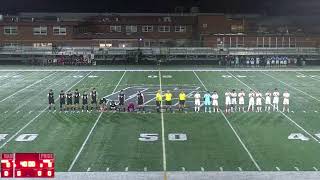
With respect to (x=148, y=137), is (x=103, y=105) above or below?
above

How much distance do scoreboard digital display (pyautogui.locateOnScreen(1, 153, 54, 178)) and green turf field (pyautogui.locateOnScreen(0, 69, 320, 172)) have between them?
5.43 metres

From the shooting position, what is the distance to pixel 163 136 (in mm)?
18562

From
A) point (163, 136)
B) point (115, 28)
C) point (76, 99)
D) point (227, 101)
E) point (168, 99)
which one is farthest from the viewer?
point (115, 28)

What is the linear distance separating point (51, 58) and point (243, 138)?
115ft

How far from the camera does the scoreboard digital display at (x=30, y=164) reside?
28.4ft

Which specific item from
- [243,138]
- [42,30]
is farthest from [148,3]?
[243,138]

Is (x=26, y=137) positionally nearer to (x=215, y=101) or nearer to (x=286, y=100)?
(x=215, y=101)

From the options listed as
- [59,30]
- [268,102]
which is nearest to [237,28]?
[59,30]

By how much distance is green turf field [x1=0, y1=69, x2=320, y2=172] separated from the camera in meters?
15.0

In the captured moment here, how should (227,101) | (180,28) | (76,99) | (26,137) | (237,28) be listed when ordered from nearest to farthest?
1. (26,137)
2. (227,101)
3. (76,99)
4. (237,28)
5. (180,28)

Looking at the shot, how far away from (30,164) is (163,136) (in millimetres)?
10064

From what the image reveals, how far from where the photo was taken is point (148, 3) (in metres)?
72.5

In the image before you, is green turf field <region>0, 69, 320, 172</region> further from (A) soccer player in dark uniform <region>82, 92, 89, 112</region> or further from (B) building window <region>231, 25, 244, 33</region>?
(B) building window <region>231, 25, 244, 33</region>

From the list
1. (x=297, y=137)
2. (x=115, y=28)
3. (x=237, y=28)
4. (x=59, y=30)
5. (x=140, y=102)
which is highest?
(x=115, y=28)
